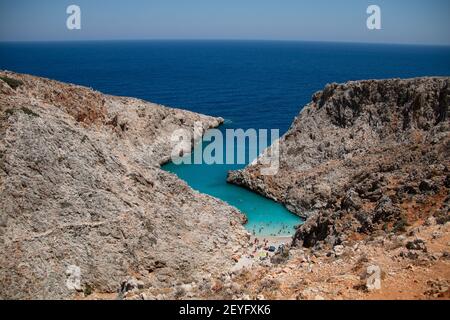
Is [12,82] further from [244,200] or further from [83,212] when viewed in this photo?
[244,200]

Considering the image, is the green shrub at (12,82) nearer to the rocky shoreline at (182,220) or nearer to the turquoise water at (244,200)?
the rocky shoreline at (182,220)

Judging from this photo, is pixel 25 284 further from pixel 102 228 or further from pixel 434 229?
pixel 434 229

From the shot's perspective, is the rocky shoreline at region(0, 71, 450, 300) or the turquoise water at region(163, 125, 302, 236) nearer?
the rocky shoreline at region(0, 71, 450, 300)

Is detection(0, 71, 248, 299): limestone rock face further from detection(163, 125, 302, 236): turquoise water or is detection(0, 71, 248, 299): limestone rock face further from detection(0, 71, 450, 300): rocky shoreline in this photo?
detection(163, 125, 302, 236): turquoise water

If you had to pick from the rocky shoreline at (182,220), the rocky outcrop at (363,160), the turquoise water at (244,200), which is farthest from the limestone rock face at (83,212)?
the rocky outcrop at (363,160)

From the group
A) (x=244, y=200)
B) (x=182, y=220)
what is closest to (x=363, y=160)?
(x=244, y=200)

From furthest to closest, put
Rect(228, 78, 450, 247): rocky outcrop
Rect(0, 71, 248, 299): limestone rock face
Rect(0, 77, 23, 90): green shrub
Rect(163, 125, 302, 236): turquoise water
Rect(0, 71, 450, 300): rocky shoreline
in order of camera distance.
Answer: Rect(163, 125, 302, 236): turquoise water
Rect(0, 77, 23, 90): green shrub
Rect(0, 71, 248, 299): limestone rock face
Rect(228, 78, 450, 247): rocky outcrop
Rect(0, 71, 450, 300): rocky shoreline

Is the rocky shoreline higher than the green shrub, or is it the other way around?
the green shrub

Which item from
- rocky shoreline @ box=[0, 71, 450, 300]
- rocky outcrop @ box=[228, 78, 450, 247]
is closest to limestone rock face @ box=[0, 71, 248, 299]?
rocky shoreline @ box=[0, 71, 450, 300]
